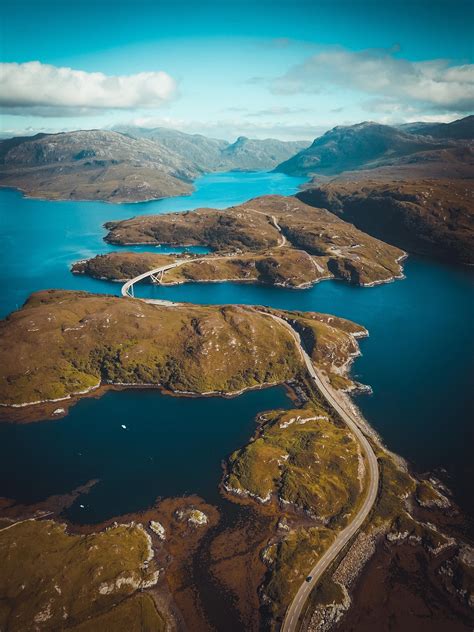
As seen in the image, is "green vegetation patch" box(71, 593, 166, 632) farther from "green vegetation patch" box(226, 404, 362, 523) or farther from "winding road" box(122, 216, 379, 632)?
"green vegetation patch" box(226, 404, 362, 523)

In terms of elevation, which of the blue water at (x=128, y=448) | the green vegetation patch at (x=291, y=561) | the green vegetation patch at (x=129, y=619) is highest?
the blue water at (x=128, y=448)

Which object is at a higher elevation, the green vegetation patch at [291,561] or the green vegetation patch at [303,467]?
the green vegetation patch at [303,467]

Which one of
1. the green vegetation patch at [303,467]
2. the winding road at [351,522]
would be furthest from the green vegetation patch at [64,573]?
the green vegetation patch at [303,467]

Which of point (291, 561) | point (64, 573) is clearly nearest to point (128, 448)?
point (64, 573)

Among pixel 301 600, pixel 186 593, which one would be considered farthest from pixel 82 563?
pixel 301 600

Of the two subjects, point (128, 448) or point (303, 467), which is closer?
point (303, 467)

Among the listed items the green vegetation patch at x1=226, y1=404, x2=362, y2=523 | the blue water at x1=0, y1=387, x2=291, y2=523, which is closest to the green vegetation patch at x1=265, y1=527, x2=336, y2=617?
the green vegetation patch at x1=226, y1=404, x2=362, y2=523

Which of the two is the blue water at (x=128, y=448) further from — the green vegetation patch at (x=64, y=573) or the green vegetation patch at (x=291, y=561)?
the green vegetation patch at (x=291, y=561)

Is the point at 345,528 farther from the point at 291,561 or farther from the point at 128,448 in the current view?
the point at 128,448
